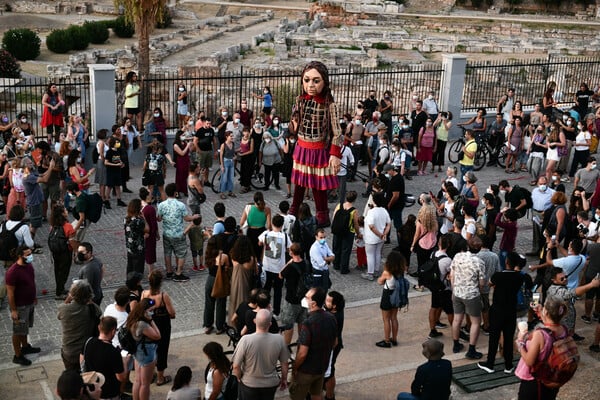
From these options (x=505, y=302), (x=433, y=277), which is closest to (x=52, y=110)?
(x=433, y=277)

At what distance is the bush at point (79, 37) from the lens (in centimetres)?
3952

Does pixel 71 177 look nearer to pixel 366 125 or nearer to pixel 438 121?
pixel 366 125

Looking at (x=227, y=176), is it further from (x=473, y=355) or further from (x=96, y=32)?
(x=96, y=32)

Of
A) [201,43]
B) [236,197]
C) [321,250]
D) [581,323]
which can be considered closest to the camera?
[321,250]

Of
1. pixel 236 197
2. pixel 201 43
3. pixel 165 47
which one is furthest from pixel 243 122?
pixel 201 43

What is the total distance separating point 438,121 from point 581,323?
8.88 metres

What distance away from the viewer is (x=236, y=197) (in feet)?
57.5

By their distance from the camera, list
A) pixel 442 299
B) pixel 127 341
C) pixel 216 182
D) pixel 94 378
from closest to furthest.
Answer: pixel 94 378 < pixel 127 341 < pixel 442 299 < pixel 216 182

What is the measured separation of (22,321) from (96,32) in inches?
1354

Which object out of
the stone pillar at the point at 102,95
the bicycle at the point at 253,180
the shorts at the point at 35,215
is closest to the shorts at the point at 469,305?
the shorts at the point at 35,215

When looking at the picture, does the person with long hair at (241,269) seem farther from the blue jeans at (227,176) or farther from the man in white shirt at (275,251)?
the blue jeans at (227,176)

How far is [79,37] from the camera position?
39812 mm

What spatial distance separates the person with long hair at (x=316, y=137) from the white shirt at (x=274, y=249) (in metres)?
3.11

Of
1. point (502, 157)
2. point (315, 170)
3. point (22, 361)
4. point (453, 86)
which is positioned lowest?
point (22, 361)
